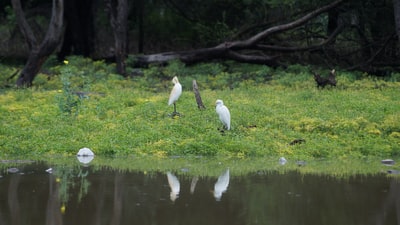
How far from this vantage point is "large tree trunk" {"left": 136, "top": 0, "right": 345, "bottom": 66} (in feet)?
75.6

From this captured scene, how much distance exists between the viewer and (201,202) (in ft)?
29.1

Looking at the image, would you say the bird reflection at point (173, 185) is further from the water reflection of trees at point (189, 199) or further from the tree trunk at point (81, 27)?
the tree trunk at point (81, 27)

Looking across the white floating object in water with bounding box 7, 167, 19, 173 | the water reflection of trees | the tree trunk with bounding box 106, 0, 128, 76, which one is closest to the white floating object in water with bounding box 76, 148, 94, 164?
the water reflection of trees

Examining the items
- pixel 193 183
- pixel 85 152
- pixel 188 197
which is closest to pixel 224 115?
pixel 85 152

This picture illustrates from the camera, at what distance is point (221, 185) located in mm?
10023

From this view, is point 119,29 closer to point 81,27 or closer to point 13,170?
point 81,27

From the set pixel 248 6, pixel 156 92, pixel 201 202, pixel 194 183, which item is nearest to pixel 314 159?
pixel 194 183

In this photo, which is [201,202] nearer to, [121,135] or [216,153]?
[216,153]

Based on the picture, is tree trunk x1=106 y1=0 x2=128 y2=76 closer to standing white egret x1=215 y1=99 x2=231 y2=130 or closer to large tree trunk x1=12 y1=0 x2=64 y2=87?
large tree trunk x1=12 y1=0 x2=64 y2=87

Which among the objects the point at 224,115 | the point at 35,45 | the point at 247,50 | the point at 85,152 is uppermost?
the point at 35,45

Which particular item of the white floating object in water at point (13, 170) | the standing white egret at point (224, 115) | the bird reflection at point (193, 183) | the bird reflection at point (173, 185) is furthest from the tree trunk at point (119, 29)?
the bird reflection at point (193, 183)

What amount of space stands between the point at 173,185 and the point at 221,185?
24.9 inches

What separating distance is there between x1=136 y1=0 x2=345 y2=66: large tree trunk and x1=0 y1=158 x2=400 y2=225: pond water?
12.6 m

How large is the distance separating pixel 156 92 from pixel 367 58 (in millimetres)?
7430
